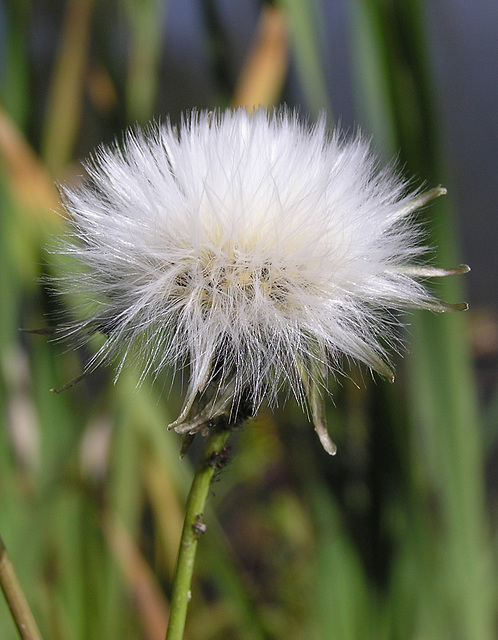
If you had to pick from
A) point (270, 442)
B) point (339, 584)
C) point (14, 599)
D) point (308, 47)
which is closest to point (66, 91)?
point (308, 47)

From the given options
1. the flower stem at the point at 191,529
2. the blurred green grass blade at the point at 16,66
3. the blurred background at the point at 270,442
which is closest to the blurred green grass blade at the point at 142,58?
the blurred background at the point at 270,442

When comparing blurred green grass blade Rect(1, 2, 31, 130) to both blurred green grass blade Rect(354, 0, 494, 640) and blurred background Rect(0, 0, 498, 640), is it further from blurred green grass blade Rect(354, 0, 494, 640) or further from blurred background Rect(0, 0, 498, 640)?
blurred green grass blade Rect(354, 0, 494, 640)

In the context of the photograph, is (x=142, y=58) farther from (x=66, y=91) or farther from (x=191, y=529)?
(x=191, y=529)

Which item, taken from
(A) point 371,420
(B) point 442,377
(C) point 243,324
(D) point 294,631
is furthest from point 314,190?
(D) point 294,631

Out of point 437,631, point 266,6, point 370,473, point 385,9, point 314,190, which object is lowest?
point 437,631

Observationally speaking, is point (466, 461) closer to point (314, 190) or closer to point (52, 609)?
point (314, 190)

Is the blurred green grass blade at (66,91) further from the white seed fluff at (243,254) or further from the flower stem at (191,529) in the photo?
the flower stem at (191,529)
